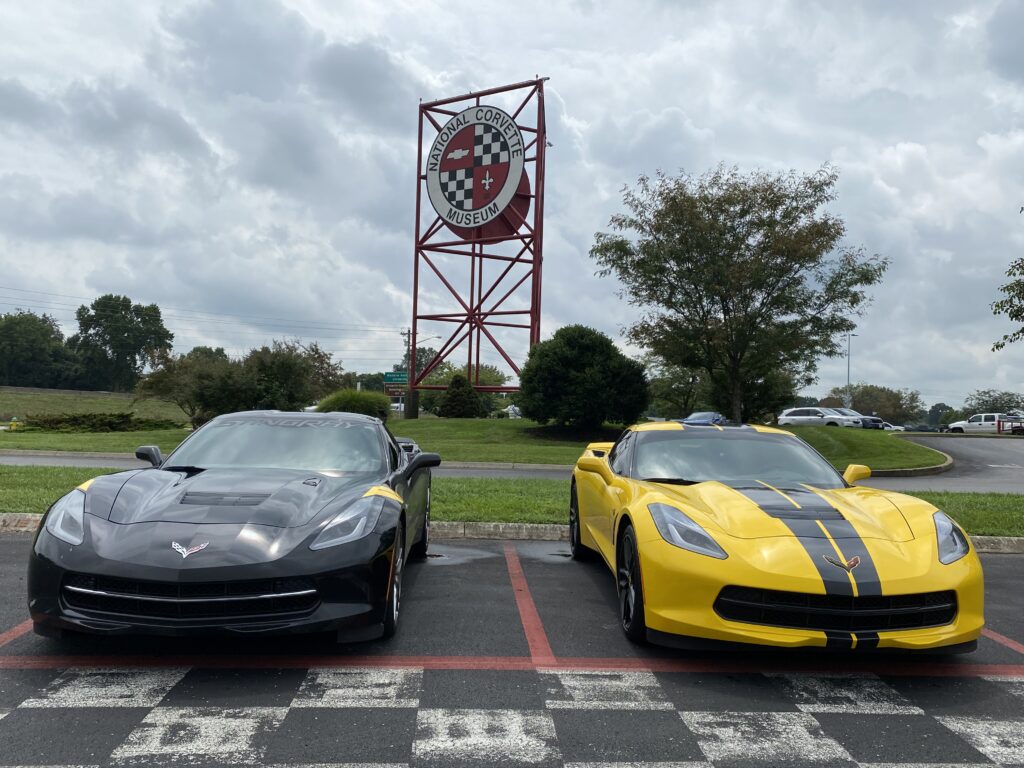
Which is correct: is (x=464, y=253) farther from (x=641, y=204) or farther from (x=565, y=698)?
(x=565, y=698)

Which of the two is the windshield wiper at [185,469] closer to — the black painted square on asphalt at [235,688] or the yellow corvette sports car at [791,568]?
the black painted square on asphalt at [235,688]

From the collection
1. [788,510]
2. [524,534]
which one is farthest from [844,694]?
[524,534]

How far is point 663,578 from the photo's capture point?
4.10 meters

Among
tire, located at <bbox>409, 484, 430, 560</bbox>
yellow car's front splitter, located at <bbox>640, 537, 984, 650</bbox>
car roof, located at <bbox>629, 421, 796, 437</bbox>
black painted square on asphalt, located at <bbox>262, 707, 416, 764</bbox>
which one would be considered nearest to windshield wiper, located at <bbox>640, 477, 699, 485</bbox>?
car roof, located at <bbox>629, 421, 796, 437</bbox>

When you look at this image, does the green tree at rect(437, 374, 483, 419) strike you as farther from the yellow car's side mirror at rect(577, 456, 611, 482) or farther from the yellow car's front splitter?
the yellow car's front splitter

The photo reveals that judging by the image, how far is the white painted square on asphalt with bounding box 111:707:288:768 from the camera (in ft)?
9.52

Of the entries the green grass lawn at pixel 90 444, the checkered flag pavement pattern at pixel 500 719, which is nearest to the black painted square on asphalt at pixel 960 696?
the checkered flag pavement pattern at pixel 500 719

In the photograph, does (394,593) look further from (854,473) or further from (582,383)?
(582,383)

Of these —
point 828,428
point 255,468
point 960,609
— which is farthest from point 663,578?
point 828,428

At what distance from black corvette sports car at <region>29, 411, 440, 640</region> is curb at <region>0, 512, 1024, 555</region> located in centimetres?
347

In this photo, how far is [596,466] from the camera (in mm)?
6047

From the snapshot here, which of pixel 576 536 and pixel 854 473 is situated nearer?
pixel 854 473

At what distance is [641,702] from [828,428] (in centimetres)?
2833

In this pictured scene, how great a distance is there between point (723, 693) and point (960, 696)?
3.74 feet
